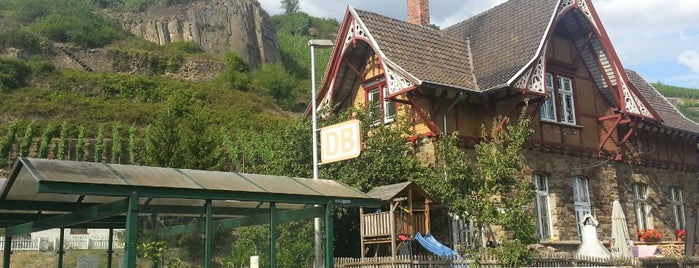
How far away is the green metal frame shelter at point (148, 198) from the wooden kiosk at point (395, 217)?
16.1 ft

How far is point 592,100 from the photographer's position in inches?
942

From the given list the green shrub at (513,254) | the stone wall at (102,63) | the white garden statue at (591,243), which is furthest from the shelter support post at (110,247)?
the stone wall at (102,63)

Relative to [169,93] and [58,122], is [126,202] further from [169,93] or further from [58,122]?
[169,93]

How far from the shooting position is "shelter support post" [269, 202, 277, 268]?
10148 millimetres

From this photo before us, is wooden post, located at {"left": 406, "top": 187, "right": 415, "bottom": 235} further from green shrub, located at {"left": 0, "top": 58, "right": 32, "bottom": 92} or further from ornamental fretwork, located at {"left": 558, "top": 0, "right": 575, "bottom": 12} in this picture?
green shrub, located at {"left": 0, "top": 58, "right": 32, "bottom": 92}

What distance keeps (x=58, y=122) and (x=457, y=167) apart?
4244 centimetres

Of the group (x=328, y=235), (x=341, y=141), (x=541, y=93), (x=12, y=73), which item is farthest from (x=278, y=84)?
(x=328, y=235)

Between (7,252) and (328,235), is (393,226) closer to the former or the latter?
(328,235)

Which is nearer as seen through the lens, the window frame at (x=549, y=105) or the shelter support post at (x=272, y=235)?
the shelter support post at (x=272, y=235)

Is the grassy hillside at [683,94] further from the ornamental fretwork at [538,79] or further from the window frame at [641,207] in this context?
the ornamental fretwork at [538,79]

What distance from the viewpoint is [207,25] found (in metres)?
87.1

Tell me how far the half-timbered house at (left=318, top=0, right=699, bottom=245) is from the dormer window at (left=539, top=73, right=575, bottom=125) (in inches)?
1.6

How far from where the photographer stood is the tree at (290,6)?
168 meters

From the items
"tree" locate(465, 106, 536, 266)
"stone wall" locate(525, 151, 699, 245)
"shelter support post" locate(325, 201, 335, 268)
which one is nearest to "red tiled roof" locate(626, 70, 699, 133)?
"stone wall" locate(525, 151, 699, 245)
